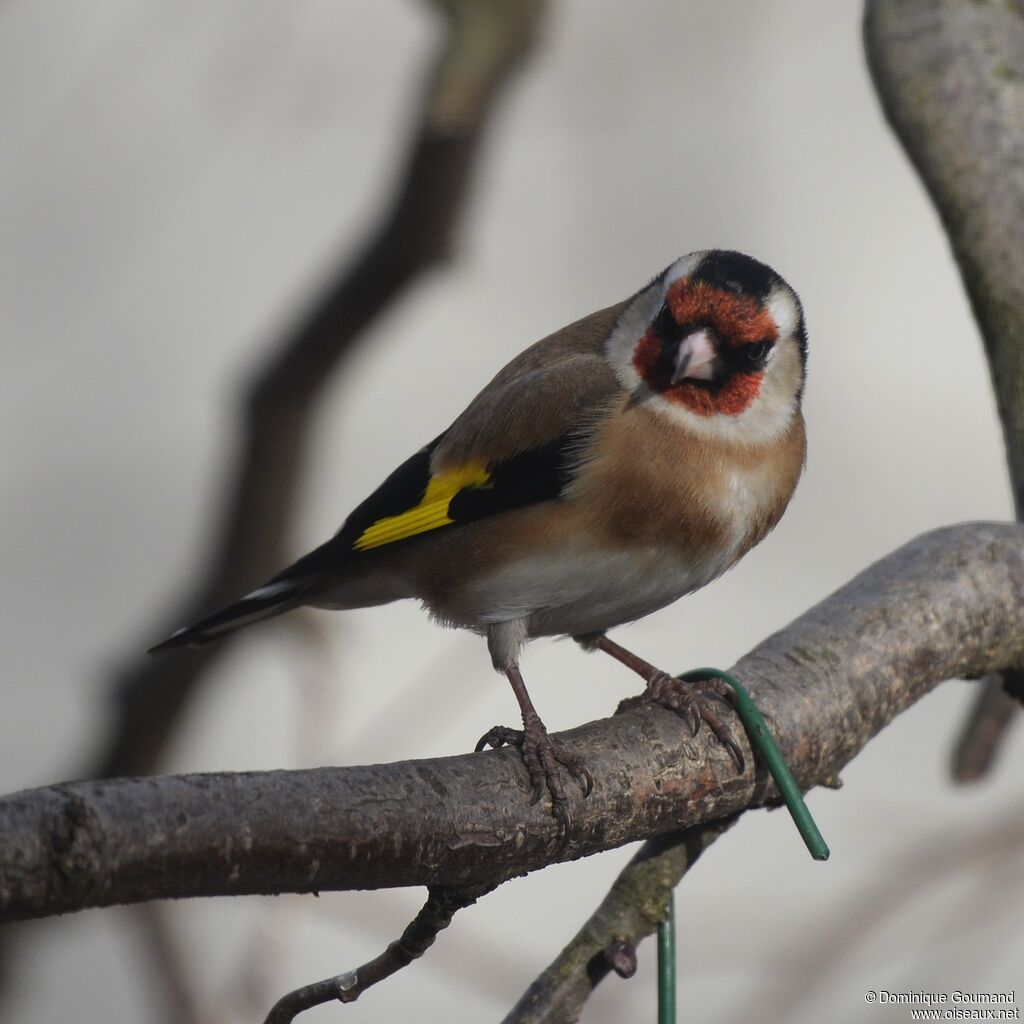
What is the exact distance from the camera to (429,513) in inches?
112

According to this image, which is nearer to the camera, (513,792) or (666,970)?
(513,792)

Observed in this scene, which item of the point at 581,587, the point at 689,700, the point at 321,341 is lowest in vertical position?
the point at 689,700

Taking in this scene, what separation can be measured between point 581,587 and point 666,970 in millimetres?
748

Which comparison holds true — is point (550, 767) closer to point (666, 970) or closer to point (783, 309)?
point (666, 970)

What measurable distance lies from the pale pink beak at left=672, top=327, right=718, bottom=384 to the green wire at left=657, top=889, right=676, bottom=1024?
928 millimetres

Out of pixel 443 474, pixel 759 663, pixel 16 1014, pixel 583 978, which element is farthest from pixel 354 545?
pixel 16 1014

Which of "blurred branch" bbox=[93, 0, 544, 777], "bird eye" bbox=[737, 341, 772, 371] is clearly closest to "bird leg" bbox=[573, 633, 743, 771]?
"bird eye" bbox=[737, 341, 772, 371]

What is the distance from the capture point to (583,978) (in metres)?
2.09

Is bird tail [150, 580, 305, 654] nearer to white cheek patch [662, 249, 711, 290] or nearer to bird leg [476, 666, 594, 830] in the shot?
bird leg [476, 666, 594, 830]

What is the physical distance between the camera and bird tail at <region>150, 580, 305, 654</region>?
2873 millimetres

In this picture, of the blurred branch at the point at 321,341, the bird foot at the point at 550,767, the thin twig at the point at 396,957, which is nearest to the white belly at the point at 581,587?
the bird foot at the point at 550,767

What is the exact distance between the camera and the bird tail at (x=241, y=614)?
287cm

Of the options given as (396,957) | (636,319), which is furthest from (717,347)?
(396,957)

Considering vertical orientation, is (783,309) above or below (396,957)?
above
